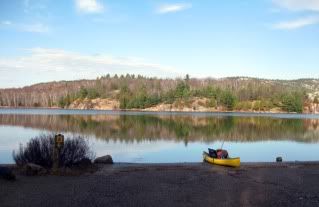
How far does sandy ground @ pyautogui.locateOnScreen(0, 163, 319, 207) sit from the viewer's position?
1088cm

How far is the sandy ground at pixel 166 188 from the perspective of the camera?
1088 cm

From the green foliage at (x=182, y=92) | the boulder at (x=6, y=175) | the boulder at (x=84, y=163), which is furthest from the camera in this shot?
the green foliage at (x=182, y=92)

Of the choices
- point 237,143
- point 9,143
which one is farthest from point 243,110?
point 9,143

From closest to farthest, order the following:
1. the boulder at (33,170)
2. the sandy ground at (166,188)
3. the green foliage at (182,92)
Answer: the sandy ground at (166,188) < the boulder at (33,170) < the green foliage at (182,92)

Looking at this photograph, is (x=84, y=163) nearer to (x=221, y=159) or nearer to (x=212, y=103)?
(x=221, y=159)

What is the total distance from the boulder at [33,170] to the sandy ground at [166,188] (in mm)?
489

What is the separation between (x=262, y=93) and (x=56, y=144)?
15061 cm

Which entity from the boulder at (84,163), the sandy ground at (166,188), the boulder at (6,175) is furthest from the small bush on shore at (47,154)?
the boulder at (6,175)

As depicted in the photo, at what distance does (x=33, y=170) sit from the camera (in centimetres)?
1449

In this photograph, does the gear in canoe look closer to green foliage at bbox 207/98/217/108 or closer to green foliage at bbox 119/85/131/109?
green foliage at bbox 207/98/217/108

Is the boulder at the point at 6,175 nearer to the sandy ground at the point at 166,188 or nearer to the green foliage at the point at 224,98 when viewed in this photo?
the sandy ground at the point at 166,188

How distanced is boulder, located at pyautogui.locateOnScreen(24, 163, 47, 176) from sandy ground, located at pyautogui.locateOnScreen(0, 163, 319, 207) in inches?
19.3

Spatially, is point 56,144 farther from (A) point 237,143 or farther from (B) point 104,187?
(A) point 237,143

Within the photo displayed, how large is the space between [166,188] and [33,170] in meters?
5.11
